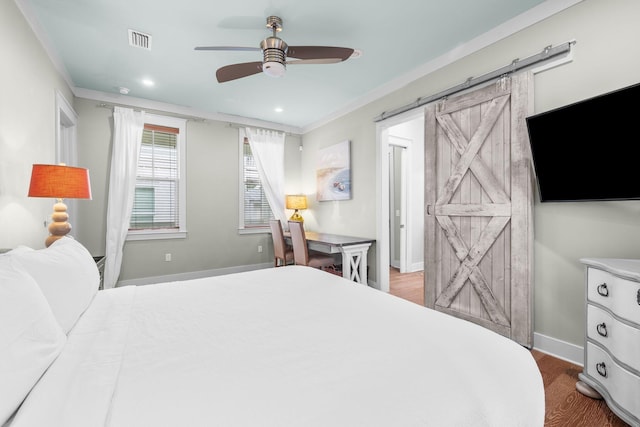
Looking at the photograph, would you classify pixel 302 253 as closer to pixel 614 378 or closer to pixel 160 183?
pixel 160 183

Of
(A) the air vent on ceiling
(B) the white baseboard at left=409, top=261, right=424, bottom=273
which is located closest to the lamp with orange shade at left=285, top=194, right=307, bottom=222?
(B) the white baseboard at left=409, top=261, right=424, bottom=273

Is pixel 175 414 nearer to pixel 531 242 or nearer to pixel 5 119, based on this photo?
pixel 5 119

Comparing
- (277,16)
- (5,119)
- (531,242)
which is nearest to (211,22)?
(277,16)

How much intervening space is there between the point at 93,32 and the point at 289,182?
10.9ft

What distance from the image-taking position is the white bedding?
2.26ft

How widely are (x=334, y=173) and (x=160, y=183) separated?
2.63m

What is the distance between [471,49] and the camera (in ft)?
8.63

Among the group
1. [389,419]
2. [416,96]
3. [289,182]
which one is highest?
[416,96]

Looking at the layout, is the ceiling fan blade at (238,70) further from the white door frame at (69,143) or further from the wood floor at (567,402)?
the wood floor at (567,402)

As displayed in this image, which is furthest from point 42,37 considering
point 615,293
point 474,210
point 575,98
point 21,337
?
point 615,293

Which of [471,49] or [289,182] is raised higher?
[471,49]

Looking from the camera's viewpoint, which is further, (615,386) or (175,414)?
(615,386)

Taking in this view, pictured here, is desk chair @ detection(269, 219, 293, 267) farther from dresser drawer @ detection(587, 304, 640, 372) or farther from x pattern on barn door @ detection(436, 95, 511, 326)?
dresser drawer @ detection(587, 304, 640, 372)

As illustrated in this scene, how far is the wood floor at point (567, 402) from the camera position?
1.53m
